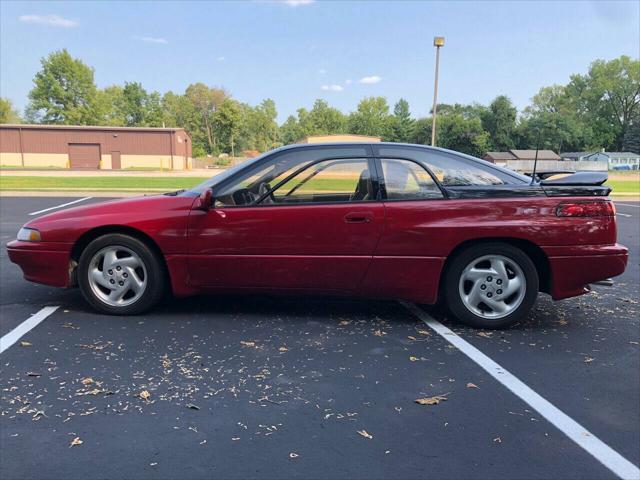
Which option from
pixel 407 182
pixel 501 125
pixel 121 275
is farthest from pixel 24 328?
pixel 501 125

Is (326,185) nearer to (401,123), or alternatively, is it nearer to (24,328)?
(24,328)

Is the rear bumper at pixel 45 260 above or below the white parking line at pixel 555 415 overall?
above

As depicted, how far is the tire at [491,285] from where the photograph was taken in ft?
13.6

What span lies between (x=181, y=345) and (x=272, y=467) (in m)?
1.68

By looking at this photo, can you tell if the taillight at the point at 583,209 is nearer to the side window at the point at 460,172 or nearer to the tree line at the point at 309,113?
the side window at the point at 460,172

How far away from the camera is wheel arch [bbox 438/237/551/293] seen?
4152 mm

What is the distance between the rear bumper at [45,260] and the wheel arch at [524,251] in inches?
126

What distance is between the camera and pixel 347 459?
2369mm

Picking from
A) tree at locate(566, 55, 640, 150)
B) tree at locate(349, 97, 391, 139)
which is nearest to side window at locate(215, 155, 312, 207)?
tree at locate(349, 97, 391, 139)

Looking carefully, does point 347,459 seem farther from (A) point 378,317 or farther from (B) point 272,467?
(A) point 378,317

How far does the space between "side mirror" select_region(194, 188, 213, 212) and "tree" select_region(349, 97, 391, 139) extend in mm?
92413

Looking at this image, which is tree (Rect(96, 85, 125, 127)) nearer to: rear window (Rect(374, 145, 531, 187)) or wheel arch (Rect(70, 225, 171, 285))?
wheel arch (Rect(70, 225, 171, 285))

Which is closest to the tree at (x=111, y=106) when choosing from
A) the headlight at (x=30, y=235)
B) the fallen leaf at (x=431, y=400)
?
the headlight at (x=30, y=235)

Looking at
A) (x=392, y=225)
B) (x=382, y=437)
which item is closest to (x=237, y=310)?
(x=392, y=225)
